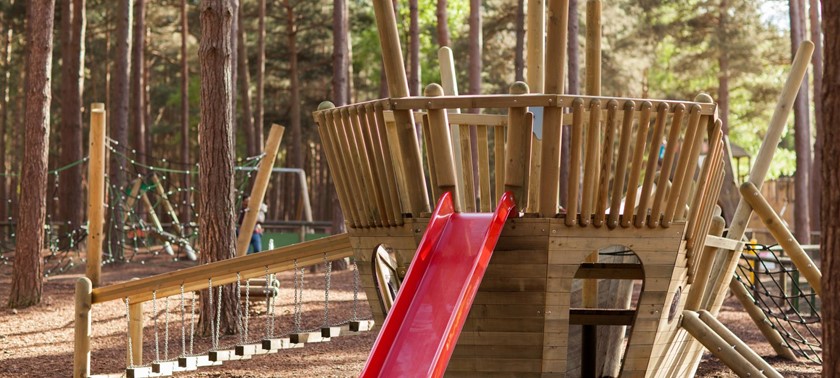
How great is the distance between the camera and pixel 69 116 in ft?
81.6

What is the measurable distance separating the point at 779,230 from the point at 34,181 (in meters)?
10.0

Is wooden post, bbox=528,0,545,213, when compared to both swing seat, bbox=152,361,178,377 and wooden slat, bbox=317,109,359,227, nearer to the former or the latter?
wooden slat, bbox=317,109,359,227

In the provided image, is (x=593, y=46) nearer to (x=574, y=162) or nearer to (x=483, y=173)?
(x=574, y=162)

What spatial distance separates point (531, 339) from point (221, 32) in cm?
641

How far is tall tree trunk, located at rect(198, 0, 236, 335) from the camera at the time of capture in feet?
37.2

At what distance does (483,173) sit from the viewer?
7.65m

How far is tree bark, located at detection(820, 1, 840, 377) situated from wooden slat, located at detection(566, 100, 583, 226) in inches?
72.5

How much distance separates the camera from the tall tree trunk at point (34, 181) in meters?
14.2

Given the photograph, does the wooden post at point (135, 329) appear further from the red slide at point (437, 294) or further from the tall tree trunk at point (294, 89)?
the tall tree trunk at point (294, 89)

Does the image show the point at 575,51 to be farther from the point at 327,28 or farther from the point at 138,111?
the point at 327,28

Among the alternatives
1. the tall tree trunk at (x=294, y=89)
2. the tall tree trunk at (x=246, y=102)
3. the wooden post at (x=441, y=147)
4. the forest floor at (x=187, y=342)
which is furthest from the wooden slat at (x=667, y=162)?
the tall tree trunk at (x=246, y=102)

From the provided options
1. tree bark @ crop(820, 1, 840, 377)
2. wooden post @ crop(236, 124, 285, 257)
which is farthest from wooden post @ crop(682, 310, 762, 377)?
wooden post @ crop(236, 124, 285, 257)

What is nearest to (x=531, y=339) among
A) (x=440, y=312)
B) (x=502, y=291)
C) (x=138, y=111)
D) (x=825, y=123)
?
(x=502, y=291)

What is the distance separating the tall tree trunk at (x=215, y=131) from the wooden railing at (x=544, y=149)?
466cm
